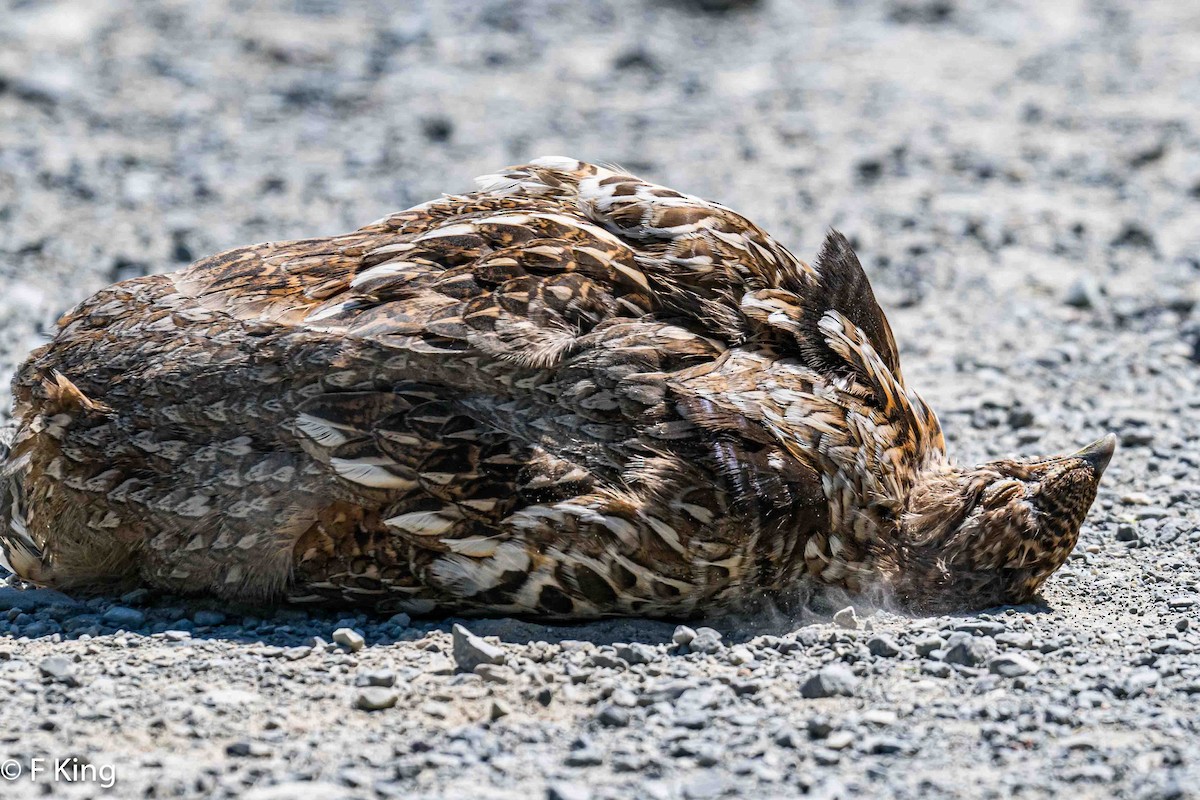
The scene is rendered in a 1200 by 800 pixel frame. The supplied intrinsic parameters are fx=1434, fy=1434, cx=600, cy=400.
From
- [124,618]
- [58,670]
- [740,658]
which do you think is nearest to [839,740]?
[740,658]

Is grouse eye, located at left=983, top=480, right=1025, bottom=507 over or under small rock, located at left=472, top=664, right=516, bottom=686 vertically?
over

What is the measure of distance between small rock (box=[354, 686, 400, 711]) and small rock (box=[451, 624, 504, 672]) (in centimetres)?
30

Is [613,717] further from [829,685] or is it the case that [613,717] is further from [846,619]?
[846,619]

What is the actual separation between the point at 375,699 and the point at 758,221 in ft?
21.8

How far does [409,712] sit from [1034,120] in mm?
9608

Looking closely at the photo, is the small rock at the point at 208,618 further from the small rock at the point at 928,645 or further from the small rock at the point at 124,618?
the small rock at the point at 928,645

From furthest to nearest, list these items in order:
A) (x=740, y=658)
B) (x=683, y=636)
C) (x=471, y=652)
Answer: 1. (x=683, y=636)
2. (x=740, y=658)
3. (x=471, y=652)

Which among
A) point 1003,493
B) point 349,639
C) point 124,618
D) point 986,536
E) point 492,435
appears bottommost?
point 124,618

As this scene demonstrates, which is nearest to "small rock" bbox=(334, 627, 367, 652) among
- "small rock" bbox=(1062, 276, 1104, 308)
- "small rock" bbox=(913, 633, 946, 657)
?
"small rock" bbox=(913, 633, 946, 657)

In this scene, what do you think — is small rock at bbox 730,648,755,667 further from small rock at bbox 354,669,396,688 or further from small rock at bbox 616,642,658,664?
small rock at bbox 354,669,396,688

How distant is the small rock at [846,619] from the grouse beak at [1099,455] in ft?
4.35

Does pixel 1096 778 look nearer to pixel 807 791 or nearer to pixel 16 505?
pixel 807 791

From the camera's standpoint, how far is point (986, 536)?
5.66m

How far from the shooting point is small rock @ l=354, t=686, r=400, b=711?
453cm
